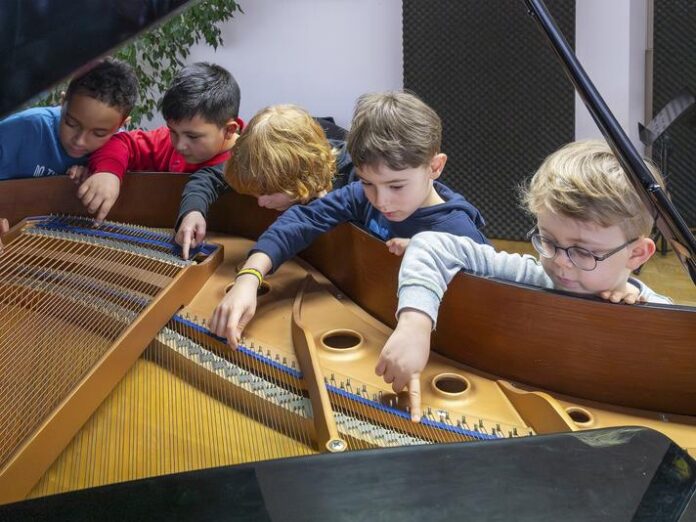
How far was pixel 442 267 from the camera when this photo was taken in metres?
1.73

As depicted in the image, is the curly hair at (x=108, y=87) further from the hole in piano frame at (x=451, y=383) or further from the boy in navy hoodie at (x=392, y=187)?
the hole in piano frame at (x=451, y=383)

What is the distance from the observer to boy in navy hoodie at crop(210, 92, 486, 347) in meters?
2.05

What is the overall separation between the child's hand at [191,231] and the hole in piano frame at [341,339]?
2.31ft

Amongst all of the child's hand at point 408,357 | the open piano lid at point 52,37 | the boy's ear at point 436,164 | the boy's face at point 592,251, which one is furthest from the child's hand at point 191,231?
the open piano lid at point 52,37

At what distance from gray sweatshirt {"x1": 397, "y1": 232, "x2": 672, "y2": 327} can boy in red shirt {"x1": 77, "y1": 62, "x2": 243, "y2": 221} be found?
142 centimetres

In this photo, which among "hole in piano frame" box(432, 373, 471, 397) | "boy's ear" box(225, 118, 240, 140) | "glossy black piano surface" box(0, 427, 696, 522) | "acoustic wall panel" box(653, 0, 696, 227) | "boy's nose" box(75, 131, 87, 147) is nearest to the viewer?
"glossy black piano surface" box(0, 427, 696, 522)

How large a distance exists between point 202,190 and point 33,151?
73 centimetres

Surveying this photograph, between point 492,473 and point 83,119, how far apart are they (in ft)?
7.43

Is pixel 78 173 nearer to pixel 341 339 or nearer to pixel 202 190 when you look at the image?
pixel 202 190

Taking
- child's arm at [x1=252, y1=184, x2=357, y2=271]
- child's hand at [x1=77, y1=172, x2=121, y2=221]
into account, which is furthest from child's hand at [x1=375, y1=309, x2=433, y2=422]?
child's hand at [x1=77, y1=172, x2=121, y2=221]

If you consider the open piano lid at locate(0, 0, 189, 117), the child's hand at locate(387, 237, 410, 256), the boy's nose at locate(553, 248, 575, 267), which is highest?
the open piano lid at locate(0, 0, 189, 117)

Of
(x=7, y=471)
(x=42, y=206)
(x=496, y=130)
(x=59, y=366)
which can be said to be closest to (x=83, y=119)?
(x=42, y=206)

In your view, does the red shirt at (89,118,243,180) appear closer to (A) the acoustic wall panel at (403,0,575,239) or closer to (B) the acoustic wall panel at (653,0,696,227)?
(A) the acoustic wall panel at (403,0,575,239)

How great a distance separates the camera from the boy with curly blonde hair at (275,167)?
2443 millimetres
